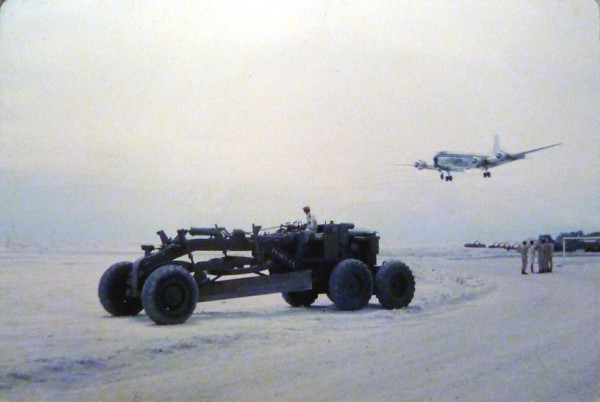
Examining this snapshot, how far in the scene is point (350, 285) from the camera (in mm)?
13227

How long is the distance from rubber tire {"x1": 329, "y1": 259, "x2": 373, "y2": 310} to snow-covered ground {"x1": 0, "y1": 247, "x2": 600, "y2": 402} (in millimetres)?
300

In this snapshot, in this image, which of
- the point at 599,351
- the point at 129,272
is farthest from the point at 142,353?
the point at 599,351

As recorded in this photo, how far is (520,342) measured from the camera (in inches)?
359

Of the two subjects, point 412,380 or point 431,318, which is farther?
point 431,318

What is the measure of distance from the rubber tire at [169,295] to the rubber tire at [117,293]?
140 cm

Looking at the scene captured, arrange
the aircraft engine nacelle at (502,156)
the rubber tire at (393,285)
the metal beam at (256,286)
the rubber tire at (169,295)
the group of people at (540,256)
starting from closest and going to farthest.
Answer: the aircraft engine nacelle at (502,156), the rubber tire at (169,295), the metal beam at (256,286), the rubber tire at (393,285), the group of people at (540,256)

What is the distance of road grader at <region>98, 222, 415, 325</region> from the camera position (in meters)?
11.0

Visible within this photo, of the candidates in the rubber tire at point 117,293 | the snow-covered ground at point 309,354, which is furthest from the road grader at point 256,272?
the snow-covered ground at point 309,354

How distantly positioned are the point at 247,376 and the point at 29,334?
3.62m

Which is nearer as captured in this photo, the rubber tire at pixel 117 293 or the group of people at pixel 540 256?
the rubber tire at pixel 117 293

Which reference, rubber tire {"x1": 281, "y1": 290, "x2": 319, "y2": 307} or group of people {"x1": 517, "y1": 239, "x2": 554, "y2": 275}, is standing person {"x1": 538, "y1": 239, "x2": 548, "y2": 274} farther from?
rubber tire {"x1": 281, "y1": 290, "x2": 319, "y2": 307}

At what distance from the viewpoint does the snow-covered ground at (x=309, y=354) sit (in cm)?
680

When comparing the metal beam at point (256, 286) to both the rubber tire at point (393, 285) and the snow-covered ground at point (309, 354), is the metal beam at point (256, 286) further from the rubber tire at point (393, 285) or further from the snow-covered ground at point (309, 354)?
the rubber tire at point (393, 285)

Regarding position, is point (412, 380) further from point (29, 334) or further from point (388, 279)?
point (388, 279)
